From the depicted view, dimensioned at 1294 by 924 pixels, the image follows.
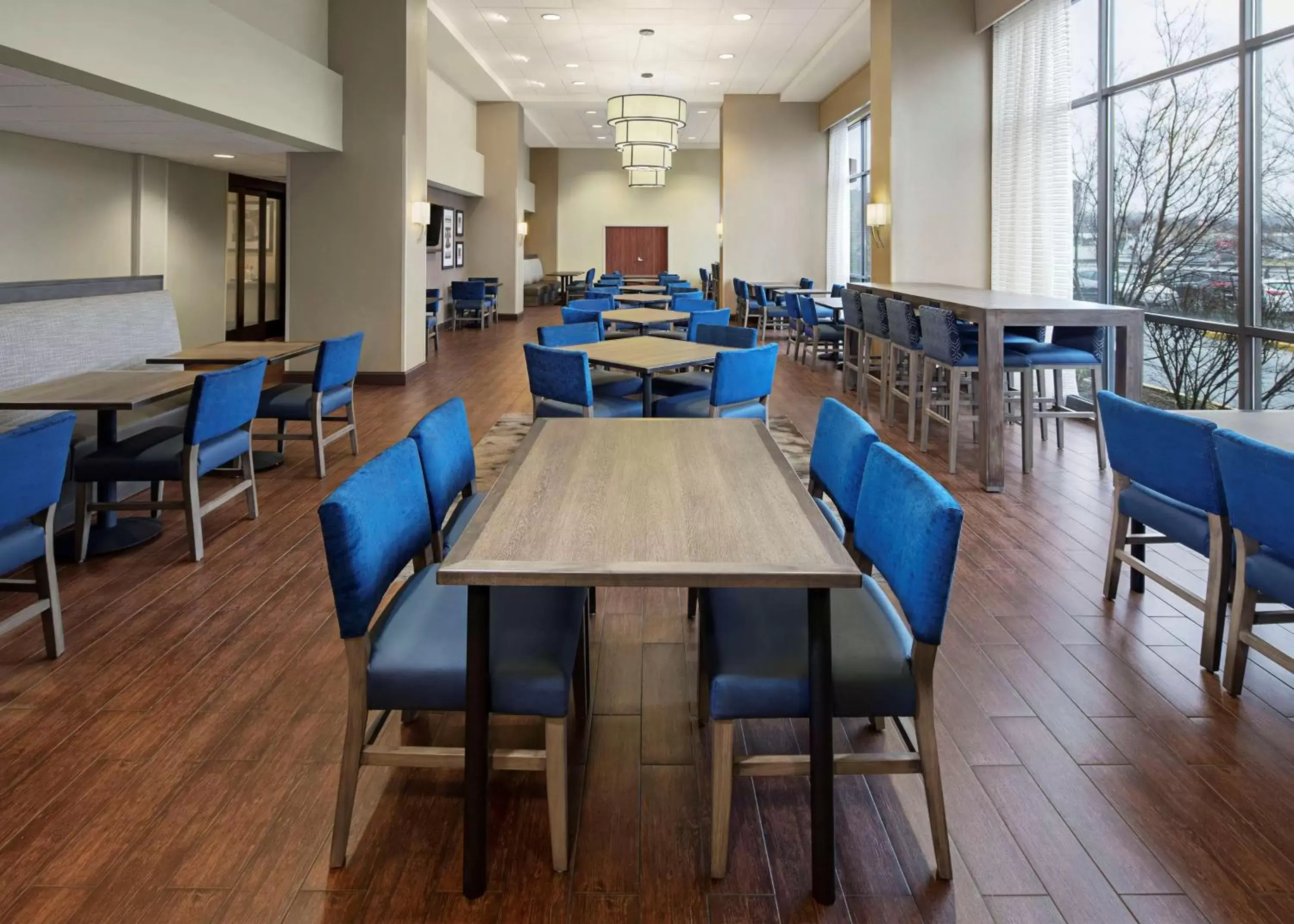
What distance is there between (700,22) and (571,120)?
7.44 m

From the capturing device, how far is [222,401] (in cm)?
378

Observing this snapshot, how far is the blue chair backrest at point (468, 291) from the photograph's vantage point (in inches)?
533

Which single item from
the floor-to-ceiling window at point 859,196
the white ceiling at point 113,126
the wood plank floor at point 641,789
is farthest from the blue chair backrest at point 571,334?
the floor-to-ceiling window at point 859,196

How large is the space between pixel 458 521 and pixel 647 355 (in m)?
2.16

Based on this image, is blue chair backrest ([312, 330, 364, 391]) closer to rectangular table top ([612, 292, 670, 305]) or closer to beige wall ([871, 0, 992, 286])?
rectangular table top ([612, 292, 670, 305])

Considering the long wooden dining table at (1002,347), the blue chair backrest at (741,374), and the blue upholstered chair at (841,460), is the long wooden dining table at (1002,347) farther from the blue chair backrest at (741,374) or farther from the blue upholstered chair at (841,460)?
the blue upholstered chair at (841,460)

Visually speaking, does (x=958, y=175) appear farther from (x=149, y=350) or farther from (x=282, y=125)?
(x=149, y=350)

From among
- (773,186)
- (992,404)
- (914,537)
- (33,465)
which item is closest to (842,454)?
(914,537)

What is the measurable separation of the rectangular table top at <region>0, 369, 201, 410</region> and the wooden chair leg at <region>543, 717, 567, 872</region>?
262cm

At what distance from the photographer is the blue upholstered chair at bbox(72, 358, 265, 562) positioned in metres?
3.64

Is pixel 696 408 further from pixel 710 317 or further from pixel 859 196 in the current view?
pixel 859 196

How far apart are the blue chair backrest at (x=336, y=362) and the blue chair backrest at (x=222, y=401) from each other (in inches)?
26.9

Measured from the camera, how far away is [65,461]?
2707 millimetres

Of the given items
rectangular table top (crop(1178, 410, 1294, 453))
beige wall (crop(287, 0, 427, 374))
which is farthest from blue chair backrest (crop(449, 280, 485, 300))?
rectangular table top (crop(1178, 410, 1294, 453))
